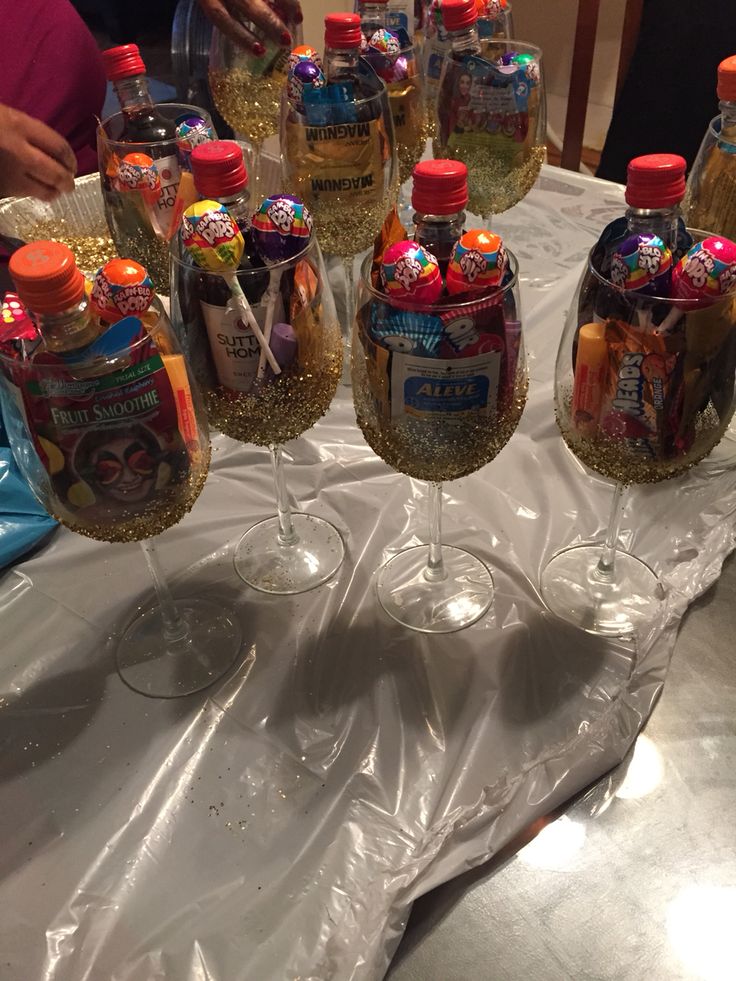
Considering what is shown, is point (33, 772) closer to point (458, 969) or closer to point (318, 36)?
point (458, 969)

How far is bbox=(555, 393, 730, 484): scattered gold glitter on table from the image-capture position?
0.58 metres

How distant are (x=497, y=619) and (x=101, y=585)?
1.18 feet

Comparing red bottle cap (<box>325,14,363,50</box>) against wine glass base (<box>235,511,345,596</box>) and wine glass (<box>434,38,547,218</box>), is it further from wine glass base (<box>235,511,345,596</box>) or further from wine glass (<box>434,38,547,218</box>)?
wine glass base (<box>235,511,345,596</box>)

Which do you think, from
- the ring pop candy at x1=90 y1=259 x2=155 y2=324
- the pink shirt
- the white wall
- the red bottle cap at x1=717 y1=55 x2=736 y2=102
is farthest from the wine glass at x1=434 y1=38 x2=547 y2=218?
the white wall

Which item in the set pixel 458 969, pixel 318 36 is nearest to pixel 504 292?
pixel 458 969

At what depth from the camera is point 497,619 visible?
0.69 meters

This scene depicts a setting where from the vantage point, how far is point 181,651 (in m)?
0.70

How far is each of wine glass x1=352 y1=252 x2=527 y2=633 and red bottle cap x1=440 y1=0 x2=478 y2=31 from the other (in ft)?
1.54

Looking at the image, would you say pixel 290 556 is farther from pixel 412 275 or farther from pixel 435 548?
pixel 412 275

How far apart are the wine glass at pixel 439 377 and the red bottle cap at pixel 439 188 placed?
53 millimetres

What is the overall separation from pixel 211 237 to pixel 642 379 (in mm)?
296

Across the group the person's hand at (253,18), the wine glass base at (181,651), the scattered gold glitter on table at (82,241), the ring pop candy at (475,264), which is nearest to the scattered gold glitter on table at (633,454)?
the ring pop candy at (475,264)

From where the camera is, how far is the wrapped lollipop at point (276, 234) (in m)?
0.57

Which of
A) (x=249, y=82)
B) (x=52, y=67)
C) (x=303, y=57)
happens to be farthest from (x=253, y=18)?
(x=52, y=67)
